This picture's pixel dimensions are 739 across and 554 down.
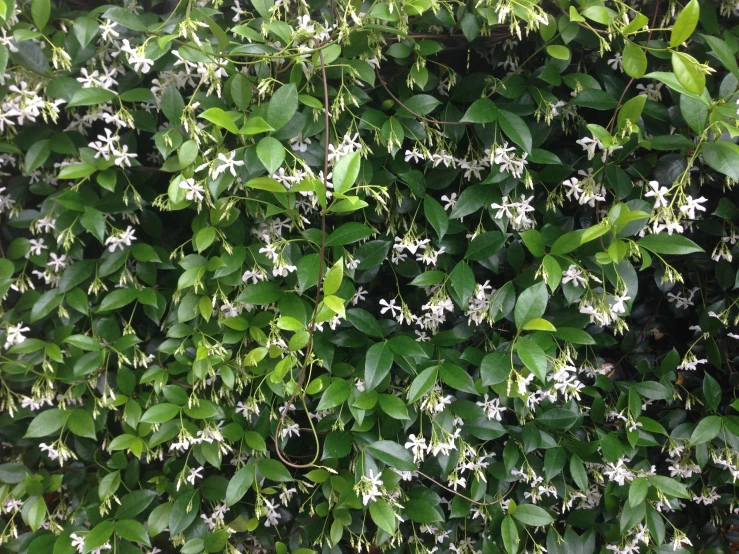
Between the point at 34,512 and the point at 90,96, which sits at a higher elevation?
the point at 90,96

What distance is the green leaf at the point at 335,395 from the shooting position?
1.01 metres

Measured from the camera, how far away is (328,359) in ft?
3.51

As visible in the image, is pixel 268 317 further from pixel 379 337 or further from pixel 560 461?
pixel 560 461

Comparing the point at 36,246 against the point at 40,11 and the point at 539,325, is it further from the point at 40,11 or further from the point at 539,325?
the point at 539,325

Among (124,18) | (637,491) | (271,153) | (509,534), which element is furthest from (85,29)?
(637,491)

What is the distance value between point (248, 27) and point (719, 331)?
1.34 meters

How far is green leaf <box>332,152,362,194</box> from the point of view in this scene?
0.85m

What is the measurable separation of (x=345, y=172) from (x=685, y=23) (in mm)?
628

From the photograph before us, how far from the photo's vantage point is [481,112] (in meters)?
0.98

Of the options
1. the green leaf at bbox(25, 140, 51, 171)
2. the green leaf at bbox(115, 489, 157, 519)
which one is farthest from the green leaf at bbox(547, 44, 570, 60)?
the green leaf at bbox(115, 489, 157, 519)

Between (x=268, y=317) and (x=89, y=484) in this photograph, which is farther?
(x=89, y=484)

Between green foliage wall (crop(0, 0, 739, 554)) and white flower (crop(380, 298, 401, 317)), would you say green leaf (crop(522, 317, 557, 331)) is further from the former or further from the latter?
white flower (crop(380, 298, 401, 317))

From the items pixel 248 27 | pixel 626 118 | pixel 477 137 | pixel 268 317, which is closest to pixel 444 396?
pixel 268 317

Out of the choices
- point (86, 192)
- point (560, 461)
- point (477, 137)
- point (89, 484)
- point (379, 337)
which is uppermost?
point (477, 137)
